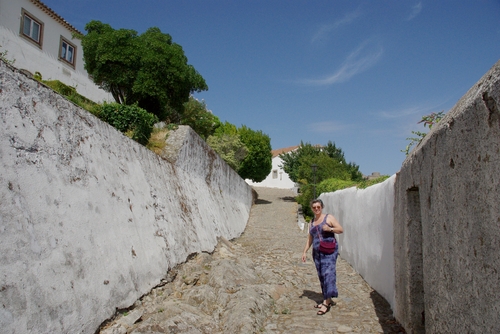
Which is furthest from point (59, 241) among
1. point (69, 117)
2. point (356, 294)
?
point (356, 294)

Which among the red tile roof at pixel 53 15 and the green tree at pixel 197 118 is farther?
the green tree at pixel 197 118

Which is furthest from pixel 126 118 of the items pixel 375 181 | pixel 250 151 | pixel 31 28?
pixel 250 151

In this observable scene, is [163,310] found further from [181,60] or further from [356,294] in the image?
[181,60]

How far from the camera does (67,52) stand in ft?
65.7

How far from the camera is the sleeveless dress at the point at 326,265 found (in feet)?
17.8

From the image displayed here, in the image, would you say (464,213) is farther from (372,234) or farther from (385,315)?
(372,234)

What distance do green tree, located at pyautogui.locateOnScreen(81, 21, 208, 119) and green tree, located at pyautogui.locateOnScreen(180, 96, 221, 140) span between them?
23.5 feet

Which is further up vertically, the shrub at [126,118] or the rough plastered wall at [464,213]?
the shrub at [126,118]

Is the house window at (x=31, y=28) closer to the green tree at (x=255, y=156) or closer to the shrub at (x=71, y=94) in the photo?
the shrub at (x=71, y=94)

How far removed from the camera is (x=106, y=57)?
14594 millimetres

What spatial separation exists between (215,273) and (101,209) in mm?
2523

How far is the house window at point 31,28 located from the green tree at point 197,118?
845cm

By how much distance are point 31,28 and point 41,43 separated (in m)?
0.75

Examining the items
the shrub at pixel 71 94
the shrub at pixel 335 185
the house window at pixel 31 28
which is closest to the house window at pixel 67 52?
the house window at pixel 31 28
